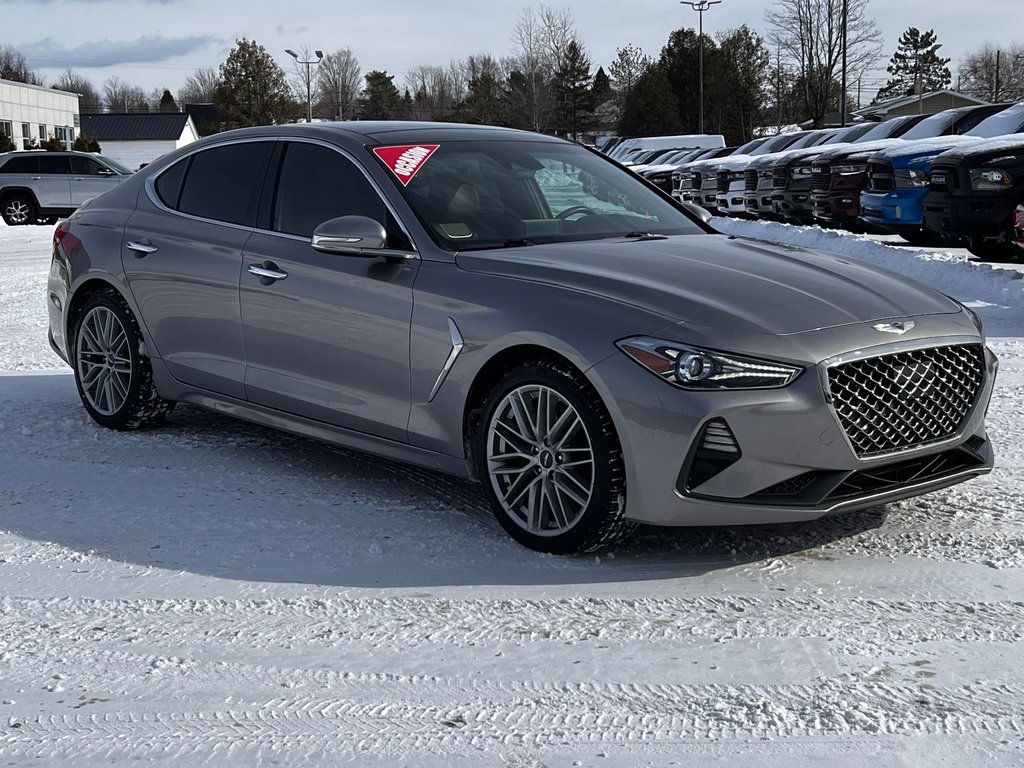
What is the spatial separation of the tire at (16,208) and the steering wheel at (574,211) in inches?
1061

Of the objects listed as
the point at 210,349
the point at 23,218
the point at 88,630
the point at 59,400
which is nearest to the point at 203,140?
the point at 210,349

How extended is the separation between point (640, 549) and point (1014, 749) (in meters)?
1.75

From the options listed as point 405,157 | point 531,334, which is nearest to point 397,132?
point 405,157

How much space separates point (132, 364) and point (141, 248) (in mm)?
585

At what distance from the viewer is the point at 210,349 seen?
226 inches

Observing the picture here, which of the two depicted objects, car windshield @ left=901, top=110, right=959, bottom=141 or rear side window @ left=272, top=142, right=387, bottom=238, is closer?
rear side window @ left=272, top=142, right=387, bottom=238

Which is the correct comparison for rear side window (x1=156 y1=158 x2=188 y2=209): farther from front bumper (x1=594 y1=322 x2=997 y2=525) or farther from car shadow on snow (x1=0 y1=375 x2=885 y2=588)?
front bumper (x1=594 y1=322 x2=997 y2=525)

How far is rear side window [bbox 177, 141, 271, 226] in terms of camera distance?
5754 millimetres

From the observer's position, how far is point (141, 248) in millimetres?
6191

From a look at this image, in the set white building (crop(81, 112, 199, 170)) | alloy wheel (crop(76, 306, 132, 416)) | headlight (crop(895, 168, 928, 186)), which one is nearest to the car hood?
alloy wheel (crop(76, 306, 132, 416))

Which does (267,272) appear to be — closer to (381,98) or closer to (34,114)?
(34,114)

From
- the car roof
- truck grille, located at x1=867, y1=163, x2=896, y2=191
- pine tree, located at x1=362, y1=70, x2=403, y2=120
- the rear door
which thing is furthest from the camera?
pine tree, located at x1=362, y1=70, x2=403, y2=120

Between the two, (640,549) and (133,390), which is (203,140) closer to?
(133,390)

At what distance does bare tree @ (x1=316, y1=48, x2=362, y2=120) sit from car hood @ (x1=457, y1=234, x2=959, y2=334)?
8435 cm
